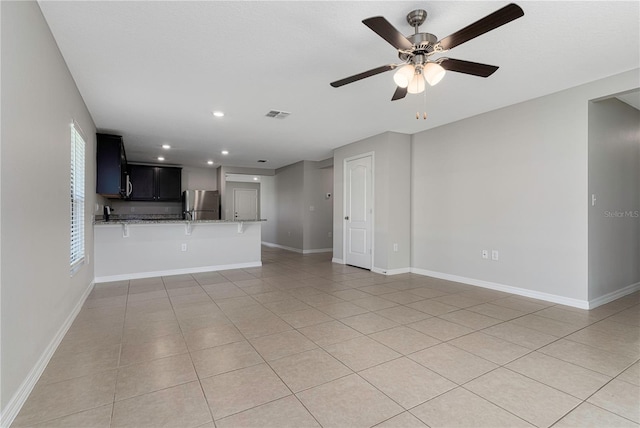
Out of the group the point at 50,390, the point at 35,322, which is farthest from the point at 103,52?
the point at 50,390

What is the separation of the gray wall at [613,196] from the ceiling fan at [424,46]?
2.22 metres

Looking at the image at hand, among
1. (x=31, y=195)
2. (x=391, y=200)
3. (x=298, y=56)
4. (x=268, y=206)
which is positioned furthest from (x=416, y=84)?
(x=268, y=206)

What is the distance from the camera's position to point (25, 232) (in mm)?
1848

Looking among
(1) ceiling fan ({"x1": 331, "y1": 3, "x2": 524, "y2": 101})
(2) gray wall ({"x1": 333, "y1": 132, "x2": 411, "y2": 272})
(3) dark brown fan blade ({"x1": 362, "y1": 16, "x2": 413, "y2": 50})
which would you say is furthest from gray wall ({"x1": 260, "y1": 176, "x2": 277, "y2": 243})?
(3) dark brown fan blade ({"x1": 362, "y1": 16, "x2": 413, "y2": 50})

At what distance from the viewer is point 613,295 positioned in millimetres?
3740

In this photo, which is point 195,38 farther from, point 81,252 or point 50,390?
point 81,252

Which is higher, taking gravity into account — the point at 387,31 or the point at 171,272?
the point at 387,31

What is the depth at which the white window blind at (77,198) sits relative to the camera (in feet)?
10.5

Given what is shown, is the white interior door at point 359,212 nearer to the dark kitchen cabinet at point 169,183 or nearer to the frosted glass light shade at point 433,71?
the frosted glass light shade at point 433,71

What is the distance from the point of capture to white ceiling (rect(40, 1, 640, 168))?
211 cm

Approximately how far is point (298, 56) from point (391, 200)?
3150mm

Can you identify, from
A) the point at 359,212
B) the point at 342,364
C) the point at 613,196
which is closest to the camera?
the point at 342,364

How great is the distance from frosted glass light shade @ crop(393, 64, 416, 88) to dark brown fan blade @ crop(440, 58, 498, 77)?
0.22 meters

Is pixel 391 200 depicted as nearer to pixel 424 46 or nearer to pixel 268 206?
pixel 424 46
